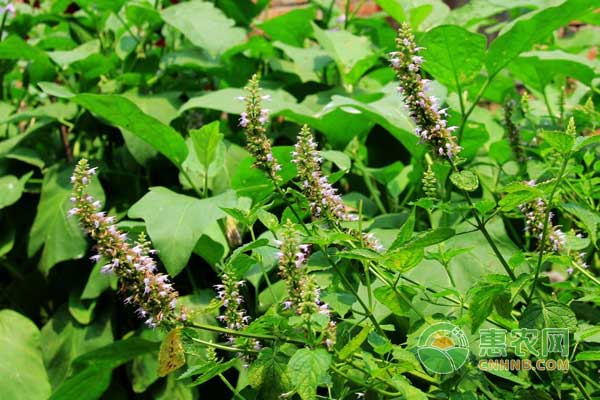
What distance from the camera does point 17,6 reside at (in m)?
2.63

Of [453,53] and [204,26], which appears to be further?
[204,26]

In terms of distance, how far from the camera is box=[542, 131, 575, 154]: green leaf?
1.03m

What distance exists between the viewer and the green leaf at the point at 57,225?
1850 mm

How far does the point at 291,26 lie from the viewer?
2.43m

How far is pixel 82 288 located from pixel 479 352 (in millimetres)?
1056

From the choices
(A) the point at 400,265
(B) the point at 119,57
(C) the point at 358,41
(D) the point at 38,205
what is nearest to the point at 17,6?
(B) the point at 119,57

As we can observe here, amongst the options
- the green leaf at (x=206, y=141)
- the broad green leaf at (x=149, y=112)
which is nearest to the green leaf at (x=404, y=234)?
the green leaf at (x=206, y=141)

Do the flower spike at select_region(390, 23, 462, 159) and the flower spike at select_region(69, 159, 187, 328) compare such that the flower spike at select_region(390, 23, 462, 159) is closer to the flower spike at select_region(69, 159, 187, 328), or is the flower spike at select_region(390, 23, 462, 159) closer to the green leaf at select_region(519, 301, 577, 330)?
the green leaf at select_region(519, 301, 577, 330)

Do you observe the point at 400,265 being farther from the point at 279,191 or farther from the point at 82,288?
the point at 82,288

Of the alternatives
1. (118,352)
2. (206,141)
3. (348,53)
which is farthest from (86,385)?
(348,53)

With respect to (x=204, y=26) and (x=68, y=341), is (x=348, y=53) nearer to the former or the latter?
(x=204, y=26)

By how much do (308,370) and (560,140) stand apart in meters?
0.44

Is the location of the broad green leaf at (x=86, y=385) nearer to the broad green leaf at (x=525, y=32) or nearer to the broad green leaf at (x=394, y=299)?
the broad green leaf at (x=394, y=299)

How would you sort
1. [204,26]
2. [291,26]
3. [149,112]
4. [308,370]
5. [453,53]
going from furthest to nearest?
[291,26] → [204,26] → [149,112] → [453,53] → [308,370]
